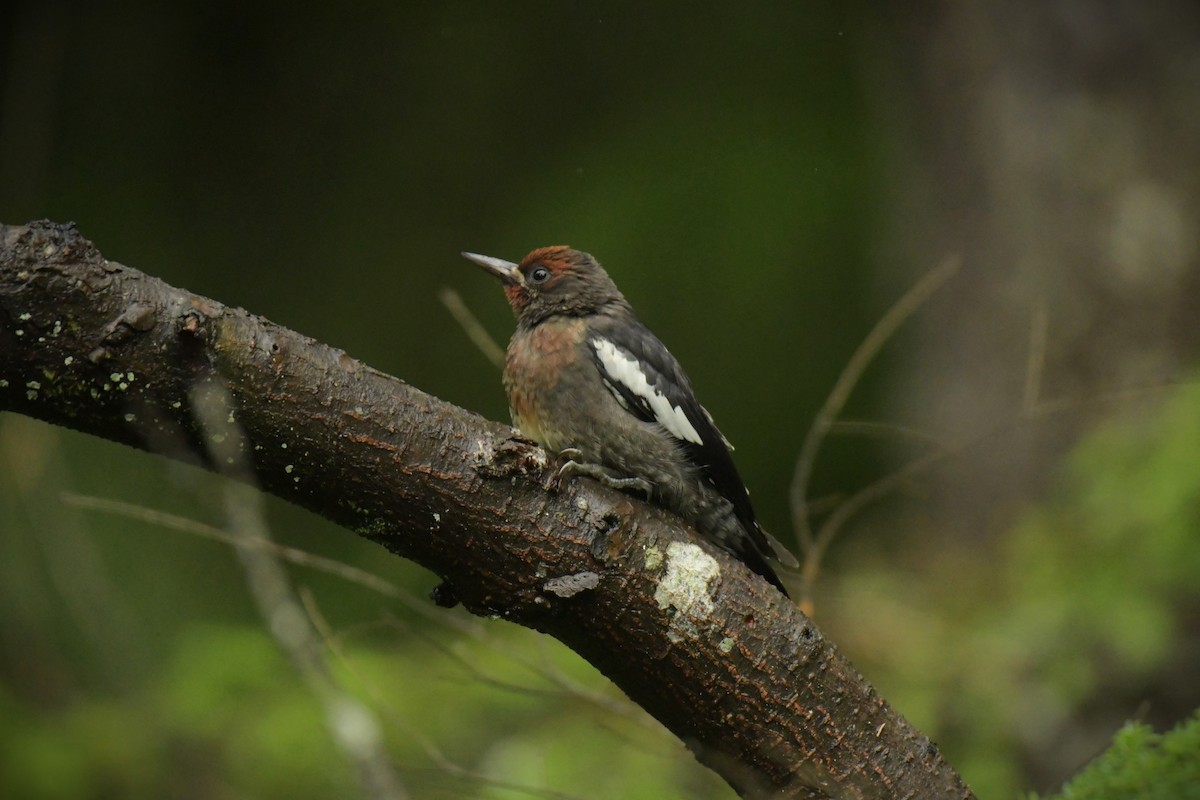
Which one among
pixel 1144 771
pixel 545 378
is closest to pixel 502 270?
pixel 545 378

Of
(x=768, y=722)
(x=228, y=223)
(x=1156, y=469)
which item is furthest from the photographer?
(x=228, y=223)

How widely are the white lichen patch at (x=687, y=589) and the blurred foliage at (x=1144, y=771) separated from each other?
64 cm

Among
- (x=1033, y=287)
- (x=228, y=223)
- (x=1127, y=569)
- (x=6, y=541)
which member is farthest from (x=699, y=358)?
(x=6, y=541)

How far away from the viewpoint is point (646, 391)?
2.97 metres

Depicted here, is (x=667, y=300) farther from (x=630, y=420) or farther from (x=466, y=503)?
(x=466, y=503)

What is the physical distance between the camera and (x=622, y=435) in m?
2.87

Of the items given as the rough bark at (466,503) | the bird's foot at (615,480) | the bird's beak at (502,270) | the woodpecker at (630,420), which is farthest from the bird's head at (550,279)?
the rough bark at (466,503)

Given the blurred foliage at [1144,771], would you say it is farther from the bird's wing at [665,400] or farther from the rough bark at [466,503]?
the bird's wing at [665,400]

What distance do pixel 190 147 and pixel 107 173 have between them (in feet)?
1.47

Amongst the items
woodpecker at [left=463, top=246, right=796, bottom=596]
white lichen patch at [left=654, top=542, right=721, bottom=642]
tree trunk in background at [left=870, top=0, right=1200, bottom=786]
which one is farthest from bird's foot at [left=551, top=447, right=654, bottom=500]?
tree trunk in background at [left=870, top=0, right=1200, bottom=786]

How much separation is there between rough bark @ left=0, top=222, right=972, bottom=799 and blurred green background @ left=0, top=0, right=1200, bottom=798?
45 centimetres

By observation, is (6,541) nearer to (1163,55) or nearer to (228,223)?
(228,223)

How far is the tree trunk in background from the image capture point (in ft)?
15.1

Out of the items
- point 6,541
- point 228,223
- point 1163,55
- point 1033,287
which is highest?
point 1163,55
